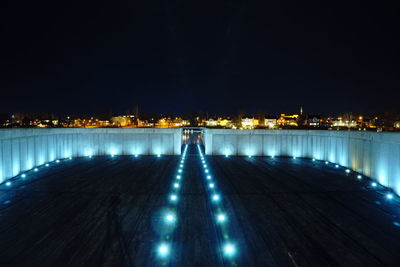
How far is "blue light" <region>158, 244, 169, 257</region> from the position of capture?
3.43m

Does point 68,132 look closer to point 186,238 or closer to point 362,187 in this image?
point 186,238

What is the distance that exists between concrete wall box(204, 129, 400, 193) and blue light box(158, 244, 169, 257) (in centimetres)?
646

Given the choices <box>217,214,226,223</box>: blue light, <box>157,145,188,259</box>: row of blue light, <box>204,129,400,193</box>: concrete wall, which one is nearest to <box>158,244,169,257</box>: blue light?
<box>157,145,188,259</box>: row of blue light

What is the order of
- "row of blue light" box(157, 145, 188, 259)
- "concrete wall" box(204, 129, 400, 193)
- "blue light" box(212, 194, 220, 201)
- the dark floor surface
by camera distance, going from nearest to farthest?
1. the dark floor surface
2. "row of blue light" box(157, 145, 188, 259)
3. "blue light" box(212, 194, 220, 201)
4. "concrete wall" box(204, 129, 400, 193)

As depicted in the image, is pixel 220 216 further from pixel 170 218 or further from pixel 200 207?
pixel 170 218

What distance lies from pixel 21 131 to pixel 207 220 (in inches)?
311

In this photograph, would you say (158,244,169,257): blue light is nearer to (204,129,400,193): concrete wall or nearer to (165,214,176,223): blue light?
(165,214,176,223): blue light

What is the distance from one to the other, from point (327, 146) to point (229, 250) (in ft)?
32.1

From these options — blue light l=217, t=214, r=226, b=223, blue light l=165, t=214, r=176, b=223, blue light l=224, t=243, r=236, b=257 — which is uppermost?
blue light l=165, t=214, r=176, b=223

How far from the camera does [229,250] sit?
11.6 ft

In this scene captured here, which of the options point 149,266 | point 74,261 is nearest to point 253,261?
point 149,266

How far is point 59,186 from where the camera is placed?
275 inches

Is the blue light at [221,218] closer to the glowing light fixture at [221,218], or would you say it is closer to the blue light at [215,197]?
the glowing light fixture at [221,218]

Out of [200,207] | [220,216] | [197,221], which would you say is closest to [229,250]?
[197,221]
